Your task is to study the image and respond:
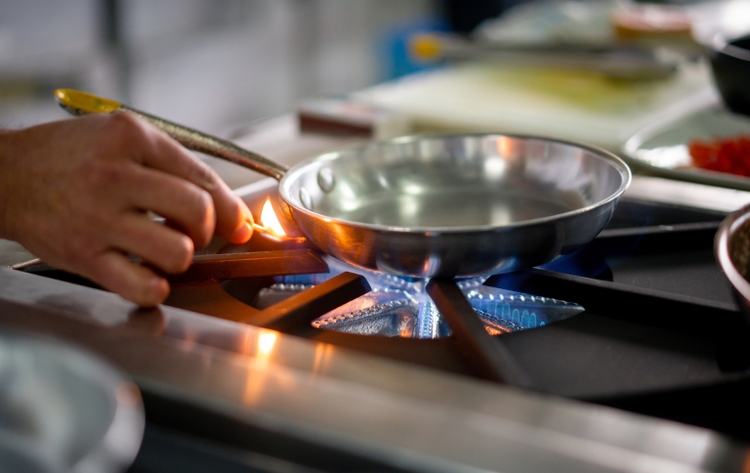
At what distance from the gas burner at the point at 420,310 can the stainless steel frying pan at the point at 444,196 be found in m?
0.04

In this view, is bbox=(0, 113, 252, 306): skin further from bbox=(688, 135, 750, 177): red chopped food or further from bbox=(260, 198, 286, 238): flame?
bbox=(688, 135, 750, 177): red chopped food

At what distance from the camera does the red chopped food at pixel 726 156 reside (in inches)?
28.2

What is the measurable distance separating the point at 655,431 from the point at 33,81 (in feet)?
6.31

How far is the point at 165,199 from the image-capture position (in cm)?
39

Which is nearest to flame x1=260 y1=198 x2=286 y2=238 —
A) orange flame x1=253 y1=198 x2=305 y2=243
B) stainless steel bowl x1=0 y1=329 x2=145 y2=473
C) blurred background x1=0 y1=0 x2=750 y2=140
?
orange flame x1=253 y1=198 x2=305 y2=243

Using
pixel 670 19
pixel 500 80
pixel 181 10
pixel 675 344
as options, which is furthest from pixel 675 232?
pixel 181 10

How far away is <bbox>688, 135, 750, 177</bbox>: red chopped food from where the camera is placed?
72cm

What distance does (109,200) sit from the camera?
386 mm

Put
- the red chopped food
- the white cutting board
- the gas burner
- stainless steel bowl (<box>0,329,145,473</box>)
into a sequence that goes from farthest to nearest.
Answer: the white cutting board → the red chopped food → the gas burner → stainless steel bowl (<box>0,329,145,473</box>)

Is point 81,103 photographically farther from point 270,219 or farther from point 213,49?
point 213,49

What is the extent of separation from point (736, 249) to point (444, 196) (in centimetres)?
23

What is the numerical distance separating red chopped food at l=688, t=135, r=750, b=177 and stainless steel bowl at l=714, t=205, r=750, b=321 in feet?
1.18

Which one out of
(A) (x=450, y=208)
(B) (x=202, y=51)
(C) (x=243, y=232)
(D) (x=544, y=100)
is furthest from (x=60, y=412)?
(B) (x=202, y=51)

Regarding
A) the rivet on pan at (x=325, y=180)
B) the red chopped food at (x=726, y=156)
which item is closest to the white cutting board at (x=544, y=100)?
the red chopped food at (x=726, y=156)
